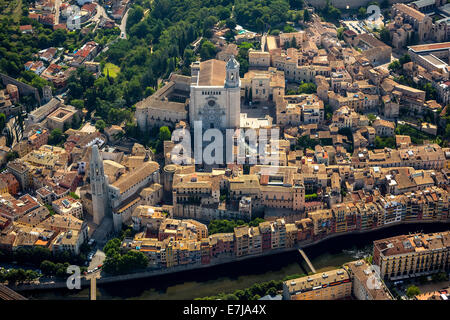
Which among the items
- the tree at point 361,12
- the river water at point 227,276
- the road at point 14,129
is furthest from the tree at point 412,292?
the tree at point 361,12

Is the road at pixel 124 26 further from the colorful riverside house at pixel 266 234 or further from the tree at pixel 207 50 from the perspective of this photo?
the colorful riverside house at pixel 266 234

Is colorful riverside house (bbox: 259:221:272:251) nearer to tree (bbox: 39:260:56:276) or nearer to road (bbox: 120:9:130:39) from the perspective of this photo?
tree (bbox: 39:260:56:276)

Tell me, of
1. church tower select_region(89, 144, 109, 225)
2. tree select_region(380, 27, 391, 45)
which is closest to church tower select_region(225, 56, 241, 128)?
church tower select_region(89, 144, 109, 225)

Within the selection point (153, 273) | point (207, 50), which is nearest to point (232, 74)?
point (207, 50)

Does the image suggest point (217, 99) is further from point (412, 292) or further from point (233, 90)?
point (412, 292)

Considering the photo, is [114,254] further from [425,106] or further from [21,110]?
[425,106]

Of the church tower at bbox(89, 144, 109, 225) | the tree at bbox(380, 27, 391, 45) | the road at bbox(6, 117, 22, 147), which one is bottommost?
the road at bbox(6, 117, 22, 147)

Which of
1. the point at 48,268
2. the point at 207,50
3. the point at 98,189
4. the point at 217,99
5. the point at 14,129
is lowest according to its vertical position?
the point at 48,268
